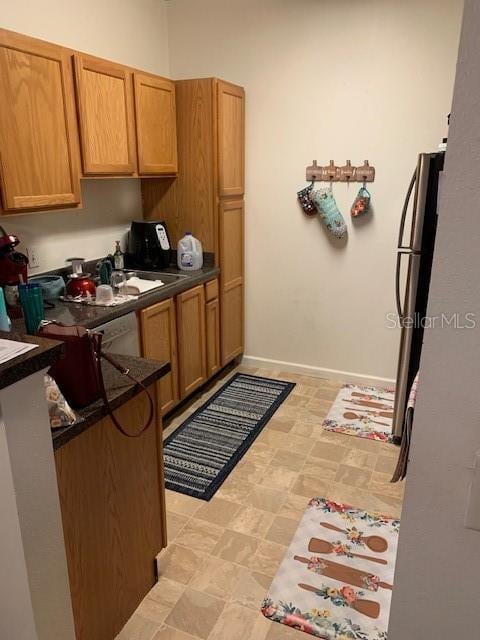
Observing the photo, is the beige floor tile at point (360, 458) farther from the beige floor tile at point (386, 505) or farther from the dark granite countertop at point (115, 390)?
the dark granite countertop at point (115, 390)

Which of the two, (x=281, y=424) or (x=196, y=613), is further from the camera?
(x=281, y=424)

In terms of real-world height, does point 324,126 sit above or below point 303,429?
above

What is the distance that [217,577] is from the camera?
6.48 ft

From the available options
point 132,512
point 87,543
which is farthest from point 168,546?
point 87,543

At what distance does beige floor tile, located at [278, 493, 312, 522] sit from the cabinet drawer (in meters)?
1.47

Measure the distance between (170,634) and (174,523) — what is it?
579 millimetres

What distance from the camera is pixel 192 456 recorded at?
279 cm

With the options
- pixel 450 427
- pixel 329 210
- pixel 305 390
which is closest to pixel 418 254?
pixel 329 210

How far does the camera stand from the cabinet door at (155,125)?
2.89 metres

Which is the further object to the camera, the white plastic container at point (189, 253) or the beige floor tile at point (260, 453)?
the white plastic container at point (189, 253)

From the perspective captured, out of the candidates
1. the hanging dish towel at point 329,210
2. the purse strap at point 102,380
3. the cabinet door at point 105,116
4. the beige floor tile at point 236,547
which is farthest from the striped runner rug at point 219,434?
the cabinet door at point 105,116

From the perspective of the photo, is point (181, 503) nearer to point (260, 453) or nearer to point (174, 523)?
point (174, 523)

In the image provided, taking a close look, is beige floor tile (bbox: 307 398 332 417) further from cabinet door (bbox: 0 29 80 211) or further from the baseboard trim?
cabinet door (bbox: 0 29 80 211)

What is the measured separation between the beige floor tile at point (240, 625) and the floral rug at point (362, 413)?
4.74ft
